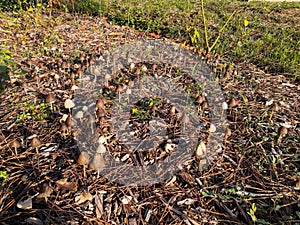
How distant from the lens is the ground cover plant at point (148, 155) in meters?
1.52

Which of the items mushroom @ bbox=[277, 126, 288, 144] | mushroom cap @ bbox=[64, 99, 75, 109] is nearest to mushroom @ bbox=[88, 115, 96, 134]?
mushroom cap @ bbox=[64, 99, 75, 109]

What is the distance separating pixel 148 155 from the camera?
191cm

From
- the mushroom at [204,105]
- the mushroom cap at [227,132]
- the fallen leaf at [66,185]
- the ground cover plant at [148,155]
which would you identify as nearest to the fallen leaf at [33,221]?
the ground cover plant at [148,155]

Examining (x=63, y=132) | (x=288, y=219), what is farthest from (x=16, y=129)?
(x=288, y=219)

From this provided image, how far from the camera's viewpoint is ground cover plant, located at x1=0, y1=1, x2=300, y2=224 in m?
1.52

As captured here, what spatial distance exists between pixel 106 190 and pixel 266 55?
355 cm

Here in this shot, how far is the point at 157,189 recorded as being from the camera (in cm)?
166

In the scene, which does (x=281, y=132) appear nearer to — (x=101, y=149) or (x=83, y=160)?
(x=101, y=149)

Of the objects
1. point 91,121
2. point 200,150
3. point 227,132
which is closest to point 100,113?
point 91,121

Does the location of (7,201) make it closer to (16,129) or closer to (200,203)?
(16,129)

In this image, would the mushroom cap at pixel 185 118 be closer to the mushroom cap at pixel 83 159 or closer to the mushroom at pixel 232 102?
the mushroom at pixel 232 102

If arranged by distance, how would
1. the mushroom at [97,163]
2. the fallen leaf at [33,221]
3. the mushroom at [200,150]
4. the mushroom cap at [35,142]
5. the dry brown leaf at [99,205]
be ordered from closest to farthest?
the fallen leaf at [33,221], the dry brown leaf at [99,205], the mushroom at [97,163], the mushroom cap at [35,142], the mushroom at [200,150]

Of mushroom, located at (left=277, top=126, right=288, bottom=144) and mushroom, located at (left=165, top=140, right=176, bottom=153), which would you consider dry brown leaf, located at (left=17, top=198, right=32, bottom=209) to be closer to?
mushroom, located at (left=165, top=140, right=176, bottom=153)

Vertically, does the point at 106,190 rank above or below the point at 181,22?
below
